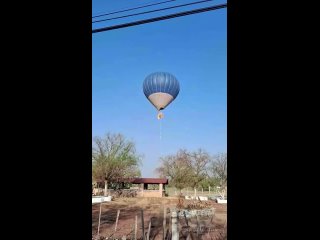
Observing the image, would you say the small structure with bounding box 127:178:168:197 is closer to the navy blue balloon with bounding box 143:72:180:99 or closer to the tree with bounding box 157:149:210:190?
the tree with bounding box 157:149:210:190

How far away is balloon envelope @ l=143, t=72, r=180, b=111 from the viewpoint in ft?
47.0

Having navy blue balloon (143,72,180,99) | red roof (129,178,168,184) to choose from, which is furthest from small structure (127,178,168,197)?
navy blue balloon (143,72,180,99)

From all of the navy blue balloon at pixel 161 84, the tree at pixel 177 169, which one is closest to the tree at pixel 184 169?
the tree at pixel 177 169

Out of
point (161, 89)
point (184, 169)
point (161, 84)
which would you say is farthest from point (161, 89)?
point (184, 169)

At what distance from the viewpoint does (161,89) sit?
14.4 metres

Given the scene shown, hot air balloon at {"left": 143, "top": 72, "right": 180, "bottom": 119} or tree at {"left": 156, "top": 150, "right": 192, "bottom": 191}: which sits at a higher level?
hot air balloon at {"left": 143, "top": 72, "right": 180, "bottom": 119}

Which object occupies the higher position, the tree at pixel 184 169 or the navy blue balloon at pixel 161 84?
the navy blue balloon at pixel 161 84

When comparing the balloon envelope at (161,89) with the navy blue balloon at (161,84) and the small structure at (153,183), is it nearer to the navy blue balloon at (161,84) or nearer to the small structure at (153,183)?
the navy blue balloon at (161,84)

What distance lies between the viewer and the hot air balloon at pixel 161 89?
14.3m
